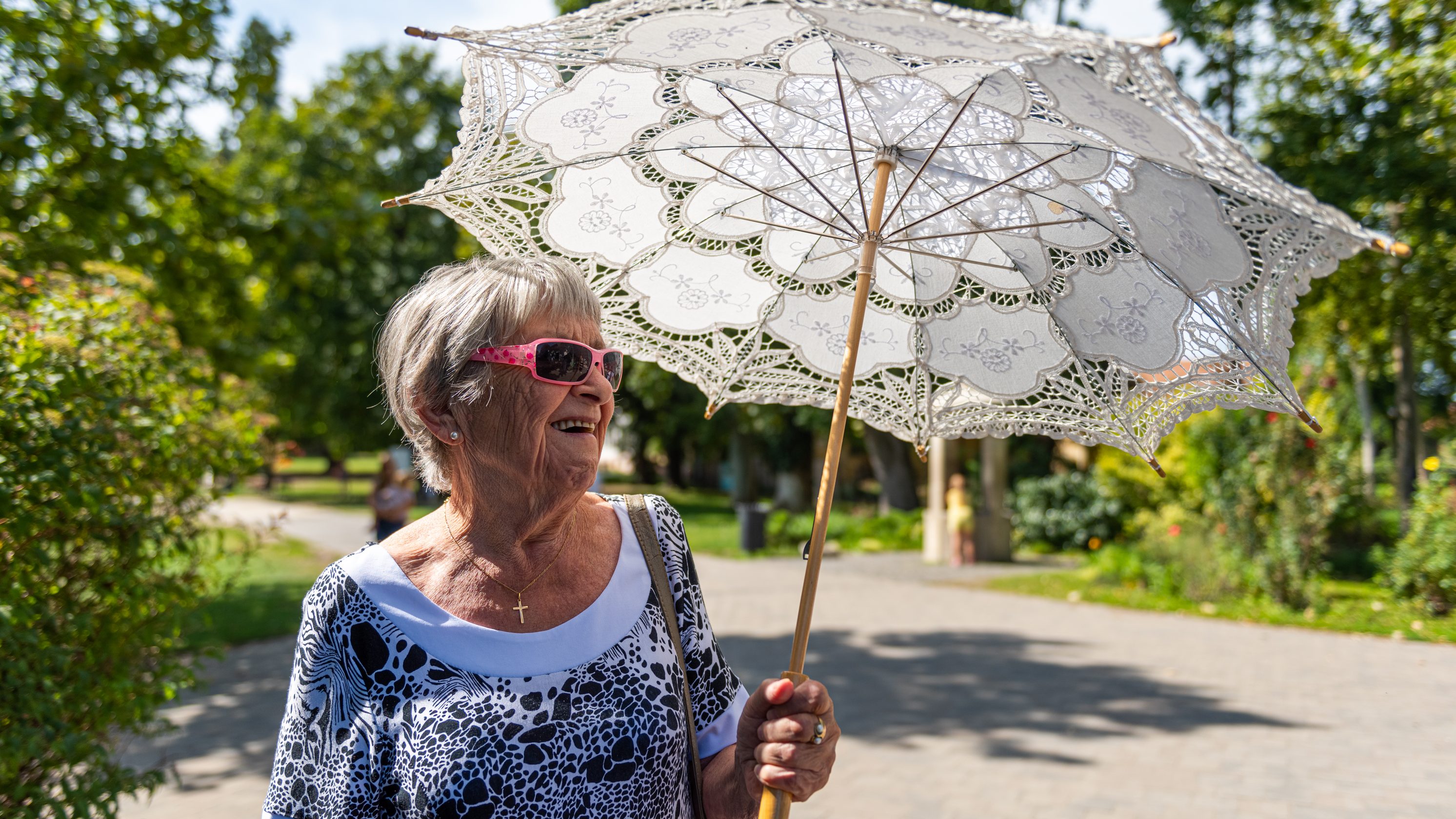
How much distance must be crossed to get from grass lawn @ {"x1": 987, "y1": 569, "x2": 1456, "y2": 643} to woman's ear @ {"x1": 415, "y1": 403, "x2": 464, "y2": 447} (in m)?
10.7

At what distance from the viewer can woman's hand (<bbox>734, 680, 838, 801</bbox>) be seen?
167 cm

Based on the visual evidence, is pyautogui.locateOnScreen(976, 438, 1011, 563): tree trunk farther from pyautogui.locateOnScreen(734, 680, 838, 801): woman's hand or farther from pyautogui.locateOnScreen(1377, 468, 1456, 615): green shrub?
pyautogui.locateOnScreen(734, 680, 838, 801): woman's hand

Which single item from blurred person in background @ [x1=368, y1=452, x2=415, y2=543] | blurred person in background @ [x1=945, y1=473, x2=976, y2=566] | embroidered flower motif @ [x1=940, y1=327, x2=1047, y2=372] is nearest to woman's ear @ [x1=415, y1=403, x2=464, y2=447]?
embroidered flower motif @ [x1=940, y1=327, x2=1047, y2=372]

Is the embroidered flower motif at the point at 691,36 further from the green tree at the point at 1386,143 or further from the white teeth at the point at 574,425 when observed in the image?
the green tree at the point at 1386,143

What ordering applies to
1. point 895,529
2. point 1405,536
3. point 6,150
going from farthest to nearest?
point 895,529
point 1405,536
point 6,150

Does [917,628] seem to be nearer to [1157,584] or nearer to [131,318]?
[1157,584]

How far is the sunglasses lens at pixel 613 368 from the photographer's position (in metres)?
1.87

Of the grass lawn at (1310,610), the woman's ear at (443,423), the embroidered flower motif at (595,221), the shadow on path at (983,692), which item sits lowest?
the shadow on path at (983,692)

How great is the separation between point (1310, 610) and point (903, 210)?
1058 cm

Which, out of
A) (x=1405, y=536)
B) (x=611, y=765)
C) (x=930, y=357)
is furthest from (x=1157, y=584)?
(x=611, y=765)

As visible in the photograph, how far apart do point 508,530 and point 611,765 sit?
459 millimetres

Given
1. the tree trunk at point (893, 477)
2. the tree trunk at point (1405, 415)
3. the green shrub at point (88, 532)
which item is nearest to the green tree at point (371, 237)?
the tree trunk at point (893, 477)

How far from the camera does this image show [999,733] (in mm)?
6613

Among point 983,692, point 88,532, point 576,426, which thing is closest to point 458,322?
point 576,426
